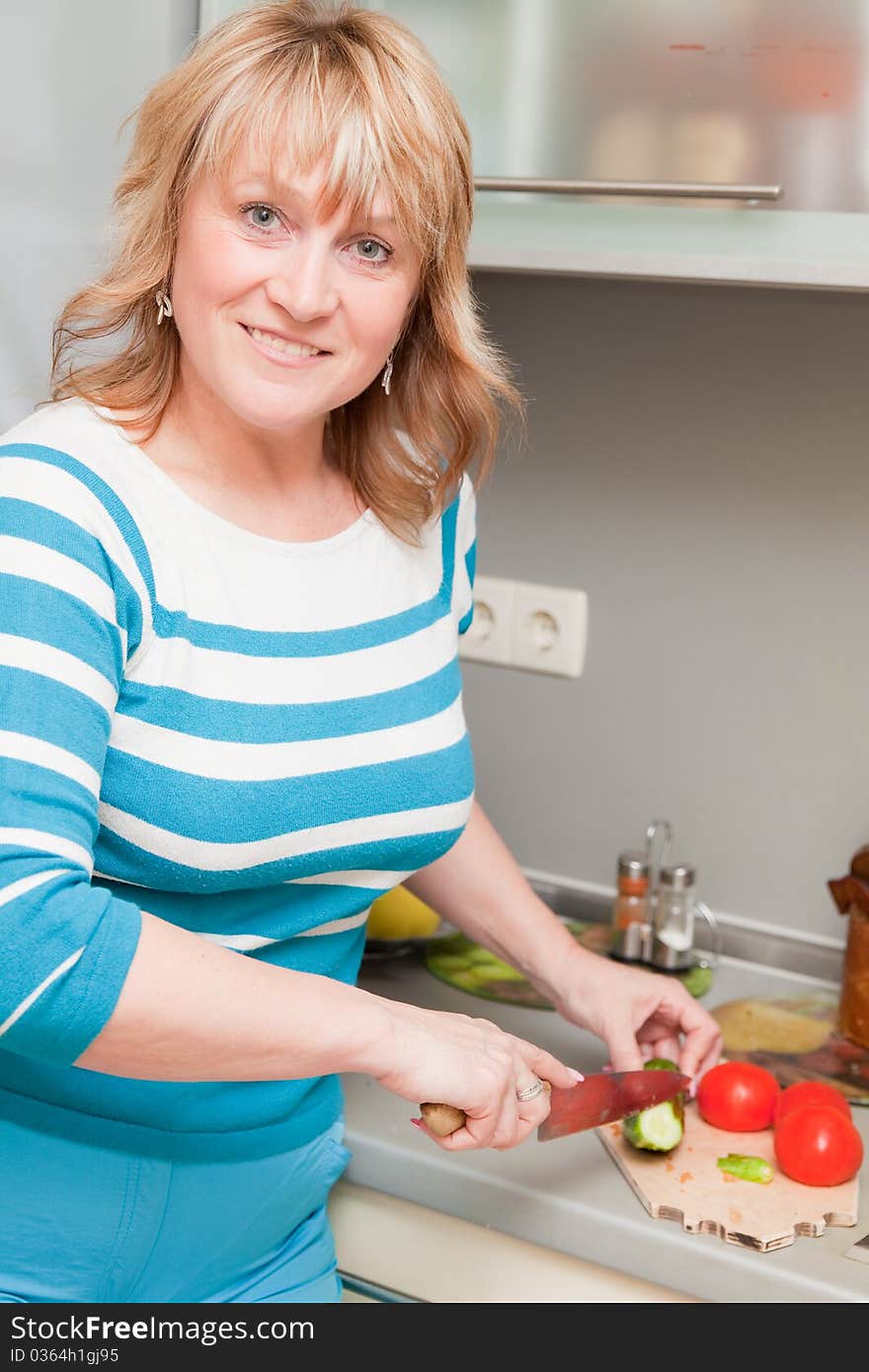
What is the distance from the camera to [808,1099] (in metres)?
1.19

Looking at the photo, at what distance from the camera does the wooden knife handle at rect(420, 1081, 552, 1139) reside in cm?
93

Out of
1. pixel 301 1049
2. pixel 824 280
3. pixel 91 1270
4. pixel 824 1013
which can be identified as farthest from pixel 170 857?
pixel 824 1013

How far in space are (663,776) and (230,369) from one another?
0.82 meters

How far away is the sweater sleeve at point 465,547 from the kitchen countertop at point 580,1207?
16.2 inches

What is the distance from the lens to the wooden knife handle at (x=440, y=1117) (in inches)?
36.6

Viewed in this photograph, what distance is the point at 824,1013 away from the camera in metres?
1.46

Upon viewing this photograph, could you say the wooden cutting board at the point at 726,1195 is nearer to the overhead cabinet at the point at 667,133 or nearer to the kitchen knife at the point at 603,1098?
the kitchen knife at the point at 603,1098

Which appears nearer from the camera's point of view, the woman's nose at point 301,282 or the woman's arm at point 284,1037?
the woman's arm at point 284,1037

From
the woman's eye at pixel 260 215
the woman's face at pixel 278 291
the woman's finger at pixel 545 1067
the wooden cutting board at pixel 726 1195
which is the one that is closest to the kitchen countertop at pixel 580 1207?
the wooden cutting board at pixel 726 1195

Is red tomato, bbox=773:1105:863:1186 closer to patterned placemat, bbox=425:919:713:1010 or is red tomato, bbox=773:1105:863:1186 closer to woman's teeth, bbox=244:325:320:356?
patterned placemat, bbox=425:919:713:1010

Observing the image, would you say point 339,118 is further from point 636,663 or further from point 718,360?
point 636,663

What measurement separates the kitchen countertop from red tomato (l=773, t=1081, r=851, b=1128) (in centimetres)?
5

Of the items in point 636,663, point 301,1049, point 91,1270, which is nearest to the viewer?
point 301,1049

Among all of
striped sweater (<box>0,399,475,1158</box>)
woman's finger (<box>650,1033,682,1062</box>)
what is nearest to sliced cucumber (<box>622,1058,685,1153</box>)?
woman's finger (<box>650,1033,682,1062</box>)
